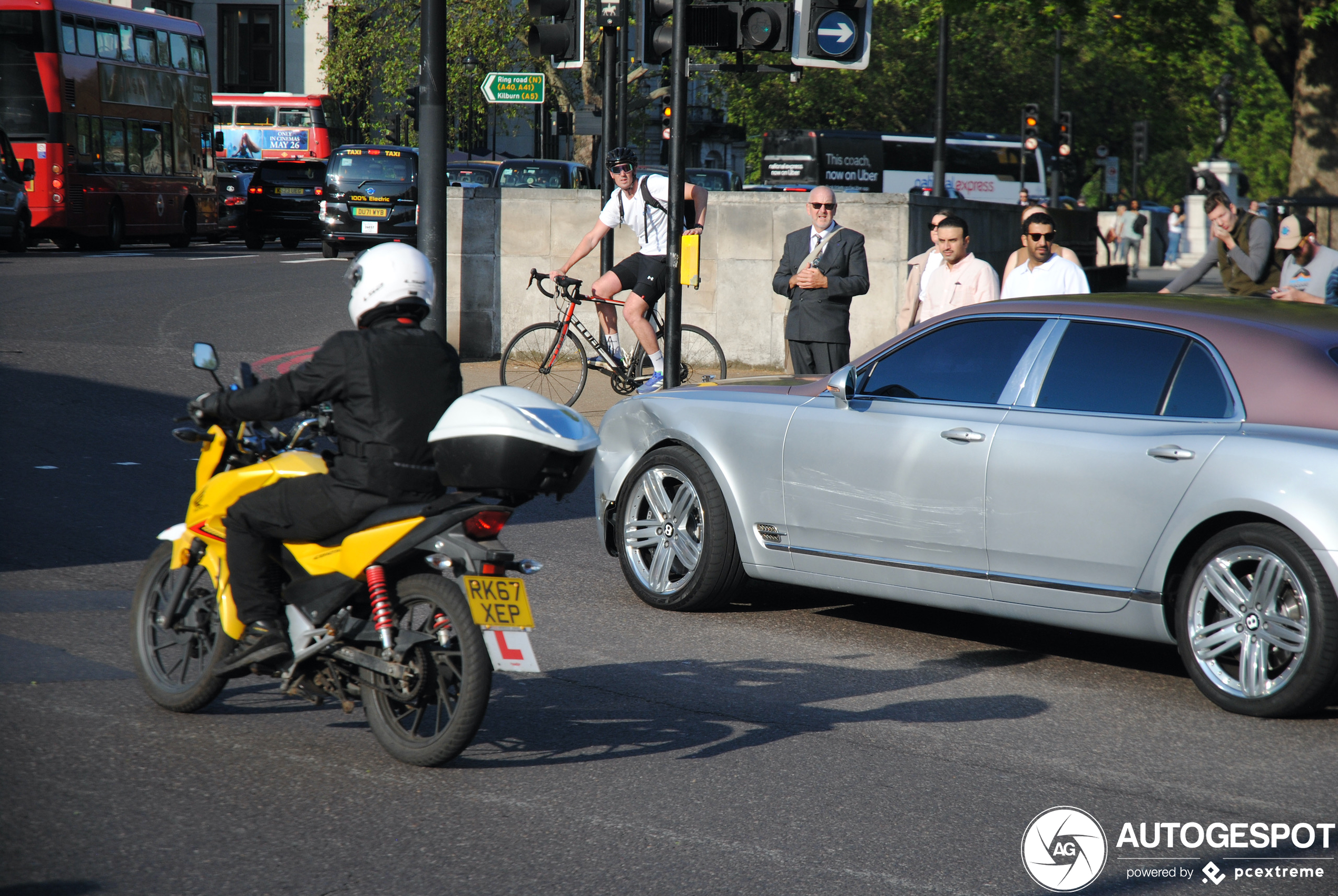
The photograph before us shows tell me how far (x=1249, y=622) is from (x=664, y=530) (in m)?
2.69

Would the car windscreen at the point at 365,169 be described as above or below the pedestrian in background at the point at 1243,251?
above

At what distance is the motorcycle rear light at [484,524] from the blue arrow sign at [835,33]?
716 centimetres

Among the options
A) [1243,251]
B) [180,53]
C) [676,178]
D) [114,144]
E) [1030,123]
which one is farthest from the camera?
[1030,123]

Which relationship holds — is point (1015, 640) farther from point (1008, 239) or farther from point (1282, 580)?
point (1008, 239)

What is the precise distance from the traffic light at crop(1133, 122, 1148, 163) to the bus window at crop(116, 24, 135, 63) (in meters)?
28.7

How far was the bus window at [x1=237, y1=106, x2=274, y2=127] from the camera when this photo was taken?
5738 cm

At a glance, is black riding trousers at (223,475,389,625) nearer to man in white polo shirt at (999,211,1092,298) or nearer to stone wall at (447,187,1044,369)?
man in white polo shirt at (999,211,1092,298)

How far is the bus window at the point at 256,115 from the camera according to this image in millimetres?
57375

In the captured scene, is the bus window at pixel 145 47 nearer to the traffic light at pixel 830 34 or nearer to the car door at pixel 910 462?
the traffic light at pixel 830 34


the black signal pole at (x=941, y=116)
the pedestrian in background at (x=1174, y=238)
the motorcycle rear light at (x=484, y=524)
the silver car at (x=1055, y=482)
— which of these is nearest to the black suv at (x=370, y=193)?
the black signal pole at (x=941, y=116)

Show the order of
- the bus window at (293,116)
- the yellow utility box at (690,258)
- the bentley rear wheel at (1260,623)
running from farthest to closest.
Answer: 1. the bus window at (293,116)
2. the yellow utility box at (690,258)
3. the bentley rear wheel at (1260,623)

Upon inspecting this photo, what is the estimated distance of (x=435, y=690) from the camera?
4621 millimetres

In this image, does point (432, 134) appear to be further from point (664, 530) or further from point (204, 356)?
point (204, 356)

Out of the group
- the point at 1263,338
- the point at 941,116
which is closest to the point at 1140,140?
the point at 941,116
